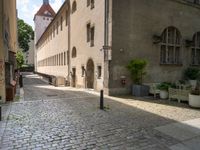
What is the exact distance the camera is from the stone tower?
199 ft

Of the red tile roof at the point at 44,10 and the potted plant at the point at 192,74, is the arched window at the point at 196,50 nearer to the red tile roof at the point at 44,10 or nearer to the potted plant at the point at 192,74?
the potted plant at the point at 192,74

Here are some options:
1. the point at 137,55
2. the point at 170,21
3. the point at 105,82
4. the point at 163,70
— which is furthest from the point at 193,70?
the point at 105,82

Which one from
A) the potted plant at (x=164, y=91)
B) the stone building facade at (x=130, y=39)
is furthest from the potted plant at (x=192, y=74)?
the potted plant at (x=164, y=91)

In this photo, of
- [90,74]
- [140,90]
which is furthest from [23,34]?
[140,90]

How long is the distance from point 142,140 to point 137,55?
391 inches

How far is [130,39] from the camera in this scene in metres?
14.8

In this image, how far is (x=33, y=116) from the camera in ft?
27.1

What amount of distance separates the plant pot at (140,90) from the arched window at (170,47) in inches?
137

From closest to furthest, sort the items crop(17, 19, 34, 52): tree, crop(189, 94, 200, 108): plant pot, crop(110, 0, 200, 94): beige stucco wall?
crop(189, 94, 200, 108): plant pot, crop(110, 0, 200, 94): beige stucco wall, crop(17, 19, 34, 52): tree

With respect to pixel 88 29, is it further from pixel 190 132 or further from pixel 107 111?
pixel 190 132

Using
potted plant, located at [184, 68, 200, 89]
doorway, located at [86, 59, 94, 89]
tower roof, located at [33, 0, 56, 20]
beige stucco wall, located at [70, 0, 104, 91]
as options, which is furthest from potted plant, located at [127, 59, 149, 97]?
tower roof, located at [33, 0, 56, 20]

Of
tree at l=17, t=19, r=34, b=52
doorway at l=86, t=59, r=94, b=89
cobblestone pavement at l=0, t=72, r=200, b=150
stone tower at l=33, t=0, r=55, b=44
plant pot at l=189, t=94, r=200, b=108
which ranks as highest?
stone tower at l=33, t=0, r=55, b=44

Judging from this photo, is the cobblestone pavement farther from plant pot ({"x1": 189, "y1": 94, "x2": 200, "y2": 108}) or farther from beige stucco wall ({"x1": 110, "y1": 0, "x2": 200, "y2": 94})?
beige stucco wall ({"x1": 110, "y1": 0, "x2": 200, "y2": 94})

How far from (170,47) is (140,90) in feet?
17.8
